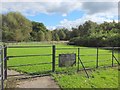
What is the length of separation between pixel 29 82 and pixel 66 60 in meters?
2.28

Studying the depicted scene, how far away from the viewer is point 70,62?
9227 mm

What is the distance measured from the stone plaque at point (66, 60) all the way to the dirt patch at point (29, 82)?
1162mm

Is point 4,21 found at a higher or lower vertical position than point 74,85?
higher

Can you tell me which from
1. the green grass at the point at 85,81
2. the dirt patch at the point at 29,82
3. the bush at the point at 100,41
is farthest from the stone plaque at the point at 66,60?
the bush at the point at 100,41

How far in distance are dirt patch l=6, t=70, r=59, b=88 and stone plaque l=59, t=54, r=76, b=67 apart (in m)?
1.16

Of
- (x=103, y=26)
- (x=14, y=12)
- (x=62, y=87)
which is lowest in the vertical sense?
(x=62, y=87)

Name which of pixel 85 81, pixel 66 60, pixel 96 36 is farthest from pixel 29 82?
pixel 96 36

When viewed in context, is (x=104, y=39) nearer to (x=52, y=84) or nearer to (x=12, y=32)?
(x=52, y=84)

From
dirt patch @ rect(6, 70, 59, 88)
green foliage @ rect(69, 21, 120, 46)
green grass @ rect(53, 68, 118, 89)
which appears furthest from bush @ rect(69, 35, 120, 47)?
dirt patch @ rect(6, 70, 59, 88)

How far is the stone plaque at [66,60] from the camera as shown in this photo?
906 cm

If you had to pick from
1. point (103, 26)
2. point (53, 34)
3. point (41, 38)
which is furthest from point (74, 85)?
point (53, 34)

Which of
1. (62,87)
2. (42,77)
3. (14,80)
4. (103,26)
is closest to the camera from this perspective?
(62,87)

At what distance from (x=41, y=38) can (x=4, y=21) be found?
44.1 feet

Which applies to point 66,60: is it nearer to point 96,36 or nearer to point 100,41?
point 100,41
